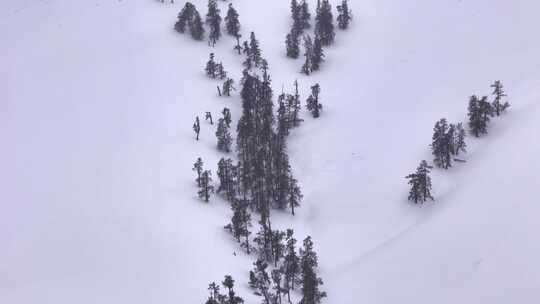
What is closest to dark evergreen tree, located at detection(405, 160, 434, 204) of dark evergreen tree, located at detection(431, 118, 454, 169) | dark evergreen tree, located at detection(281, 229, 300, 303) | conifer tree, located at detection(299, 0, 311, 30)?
dark evergreen tree, located at detection(431, 118, 454, 169)

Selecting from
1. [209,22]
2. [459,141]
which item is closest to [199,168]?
[459,141]

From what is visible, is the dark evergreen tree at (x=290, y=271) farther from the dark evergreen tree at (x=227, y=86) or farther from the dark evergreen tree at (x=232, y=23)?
the dark evergreen tree at (x=232, y=23)

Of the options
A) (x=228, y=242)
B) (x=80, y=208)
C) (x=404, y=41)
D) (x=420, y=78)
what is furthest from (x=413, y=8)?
(x=80, y=208)

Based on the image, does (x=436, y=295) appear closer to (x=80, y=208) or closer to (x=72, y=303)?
(x=72, y=303)

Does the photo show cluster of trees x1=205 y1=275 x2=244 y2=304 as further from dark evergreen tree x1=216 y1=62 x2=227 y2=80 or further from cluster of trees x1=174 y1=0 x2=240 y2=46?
cluster of trees x1=174 y1=0 x2=240 y2=46

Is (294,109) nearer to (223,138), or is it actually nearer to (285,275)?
(223,138)

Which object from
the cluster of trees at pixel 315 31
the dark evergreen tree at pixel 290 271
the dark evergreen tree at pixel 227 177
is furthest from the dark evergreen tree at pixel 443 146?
the cluster of trees at pixel 315 31
